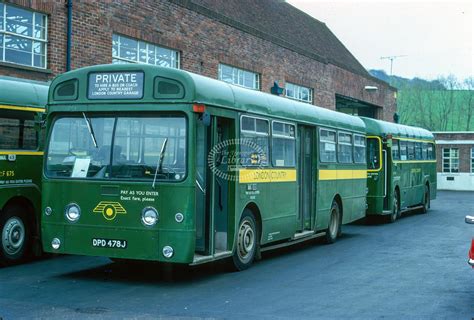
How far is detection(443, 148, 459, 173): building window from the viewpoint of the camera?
56897 millimetres

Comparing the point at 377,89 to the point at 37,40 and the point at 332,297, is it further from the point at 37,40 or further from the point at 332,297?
the point at 332,297

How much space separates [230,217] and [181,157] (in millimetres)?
1640

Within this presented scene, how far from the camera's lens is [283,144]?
13055 millimetres

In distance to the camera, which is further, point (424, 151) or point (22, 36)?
point (424, 151)

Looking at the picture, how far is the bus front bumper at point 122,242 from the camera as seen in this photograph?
950 cm

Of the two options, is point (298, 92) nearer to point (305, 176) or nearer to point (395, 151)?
point (395, 151)

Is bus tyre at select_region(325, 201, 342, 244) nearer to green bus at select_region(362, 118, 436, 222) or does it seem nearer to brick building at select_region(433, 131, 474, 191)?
green bus at select_region(362, 118, 436, 222)

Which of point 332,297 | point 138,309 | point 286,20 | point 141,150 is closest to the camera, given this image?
point 138,309

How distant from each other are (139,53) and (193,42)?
279cm

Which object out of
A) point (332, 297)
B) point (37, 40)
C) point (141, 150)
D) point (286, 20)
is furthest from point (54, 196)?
point (286, 20)

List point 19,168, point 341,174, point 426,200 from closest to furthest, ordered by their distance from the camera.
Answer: point 19,168 < point 341,174 < point 426,200

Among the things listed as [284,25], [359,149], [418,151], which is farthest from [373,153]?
[284,25]

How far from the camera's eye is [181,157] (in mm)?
9695

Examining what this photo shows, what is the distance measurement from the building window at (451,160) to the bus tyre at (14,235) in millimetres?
49207
